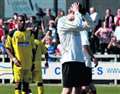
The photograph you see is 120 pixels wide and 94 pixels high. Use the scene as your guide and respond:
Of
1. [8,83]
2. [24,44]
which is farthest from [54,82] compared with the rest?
[24,44]

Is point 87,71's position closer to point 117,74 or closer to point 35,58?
point 35,58

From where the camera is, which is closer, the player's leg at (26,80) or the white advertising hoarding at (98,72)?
the player's leg at (26,80)

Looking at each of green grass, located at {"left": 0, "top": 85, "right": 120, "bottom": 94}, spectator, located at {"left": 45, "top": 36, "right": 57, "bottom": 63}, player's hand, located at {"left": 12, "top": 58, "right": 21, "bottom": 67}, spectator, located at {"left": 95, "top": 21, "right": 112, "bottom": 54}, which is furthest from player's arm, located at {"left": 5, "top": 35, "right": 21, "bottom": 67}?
spectator, located at {"left": 95, "top": 21, "right": 112, "bottom": 54}

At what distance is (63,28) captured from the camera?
447 inches

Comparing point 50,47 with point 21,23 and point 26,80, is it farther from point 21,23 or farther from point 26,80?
point 21,23

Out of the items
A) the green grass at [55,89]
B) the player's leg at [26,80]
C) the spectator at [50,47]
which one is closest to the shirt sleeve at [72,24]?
the player's leg at [26,80]

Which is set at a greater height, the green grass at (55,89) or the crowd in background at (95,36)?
the crowd in background at (95,36)

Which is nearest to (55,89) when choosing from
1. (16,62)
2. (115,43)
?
(115,43)

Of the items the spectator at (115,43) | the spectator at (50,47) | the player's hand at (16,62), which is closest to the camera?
the player's hand at (16,62)

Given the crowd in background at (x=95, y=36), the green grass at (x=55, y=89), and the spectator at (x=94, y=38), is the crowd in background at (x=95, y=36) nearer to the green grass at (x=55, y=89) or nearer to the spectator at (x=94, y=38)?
the spectator at (x=94, y=38)

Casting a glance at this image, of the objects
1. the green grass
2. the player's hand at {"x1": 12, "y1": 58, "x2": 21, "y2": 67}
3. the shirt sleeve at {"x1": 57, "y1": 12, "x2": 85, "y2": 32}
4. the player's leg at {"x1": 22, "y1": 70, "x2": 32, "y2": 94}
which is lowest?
the green grass

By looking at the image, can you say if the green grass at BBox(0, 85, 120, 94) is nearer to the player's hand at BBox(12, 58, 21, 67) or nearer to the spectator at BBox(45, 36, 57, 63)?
the spectator at BBox(45, 36, 57, 63)

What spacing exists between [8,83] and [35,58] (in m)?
6.41

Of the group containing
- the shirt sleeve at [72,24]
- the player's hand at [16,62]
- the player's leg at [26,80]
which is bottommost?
the player's leg at [26,80]
